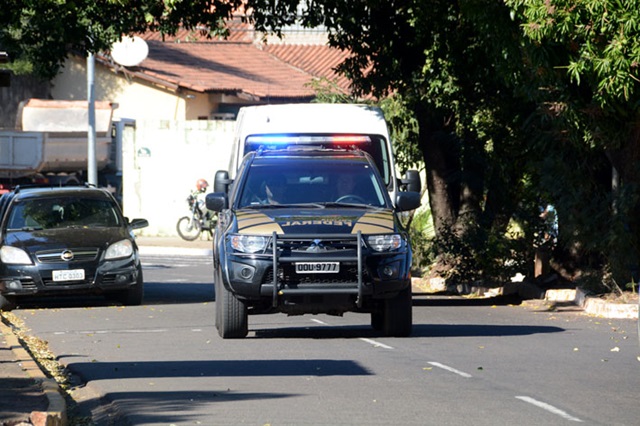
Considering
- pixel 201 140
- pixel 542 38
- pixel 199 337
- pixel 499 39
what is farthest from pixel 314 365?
pixel 201 140

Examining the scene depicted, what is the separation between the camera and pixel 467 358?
13188 millimetres

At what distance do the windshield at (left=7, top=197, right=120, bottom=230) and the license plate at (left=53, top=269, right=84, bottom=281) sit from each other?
1.26 m

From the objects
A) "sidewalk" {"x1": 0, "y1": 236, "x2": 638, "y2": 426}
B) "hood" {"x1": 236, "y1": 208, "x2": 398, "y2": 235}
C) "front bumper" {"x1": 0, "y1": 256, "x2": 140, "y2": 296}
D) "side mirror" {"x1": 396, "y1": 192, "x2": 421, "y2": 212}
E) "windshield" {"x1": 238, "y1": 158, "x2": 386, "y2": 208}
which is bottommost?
"sidewalk" {"x1": 0, "y1": 236, "x2": 638, "y2": 426}

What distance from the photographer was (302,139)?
1922 centimetres

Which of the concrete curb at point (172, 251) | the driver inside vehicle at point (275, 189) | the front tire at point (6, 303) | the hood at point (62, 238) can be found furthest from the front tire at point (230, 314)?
the concrete curb at point (172, 251)

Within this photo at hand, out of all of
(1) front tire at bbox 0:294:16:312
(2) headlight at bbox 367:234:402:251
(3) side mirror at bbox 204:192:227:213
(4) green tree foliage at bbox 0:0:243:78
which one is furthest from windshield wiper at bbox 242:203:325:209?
(4) green tree foliage at bbox 0:0:243:78

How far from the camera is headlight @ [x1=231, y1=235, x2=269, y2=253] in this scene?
1424 cm

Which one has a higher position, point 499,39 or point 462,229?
point 499,39

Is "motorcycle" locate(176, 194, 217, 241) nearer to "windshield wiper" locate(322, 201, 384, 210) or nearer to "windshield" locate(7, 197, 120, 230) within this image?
"windshield" locate(7, 197, 120, 230)

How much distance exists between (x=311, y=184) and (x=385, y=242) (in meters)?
1.54

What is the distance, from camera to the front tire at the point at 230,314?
48.1ft

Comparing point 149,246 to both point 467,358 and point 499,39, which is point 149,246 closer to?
point 499,39

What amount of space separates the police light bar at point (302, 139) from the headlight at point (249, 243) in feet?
15.9

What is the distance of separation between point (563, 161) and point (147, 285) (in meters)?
8.16
